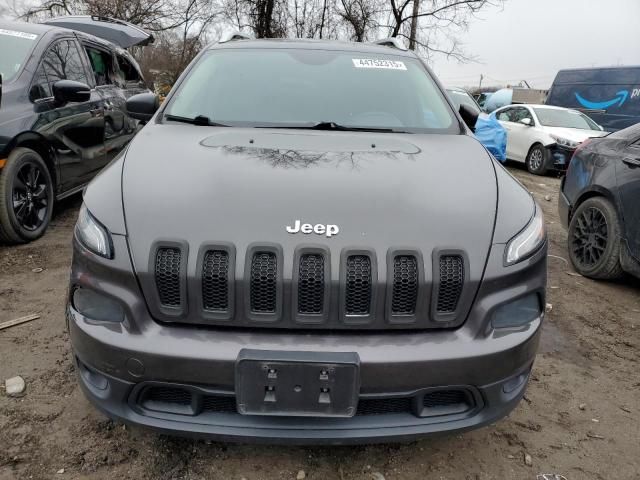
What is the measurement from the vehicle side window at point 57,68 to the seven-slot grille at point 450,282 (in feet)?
13.0

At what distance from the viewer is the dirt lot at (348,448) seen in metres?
1.95

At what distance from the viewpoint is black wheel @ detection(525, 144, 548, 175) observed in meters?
10.1

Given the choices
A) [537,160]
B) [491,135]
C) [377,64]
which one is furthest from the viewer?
[537,160]

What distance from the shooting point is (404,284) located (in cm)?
162

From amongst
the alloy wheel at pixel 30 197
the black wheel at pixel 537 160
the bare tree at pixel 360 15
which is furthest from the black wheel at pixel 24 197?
the bare tree at pixel 360 15

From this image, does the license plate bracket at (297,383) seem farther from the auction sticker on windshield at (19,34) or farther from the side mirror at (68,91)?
the auction sticker on windshield at (19,34)

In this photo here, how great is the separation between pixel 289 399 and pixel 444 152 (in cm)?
132

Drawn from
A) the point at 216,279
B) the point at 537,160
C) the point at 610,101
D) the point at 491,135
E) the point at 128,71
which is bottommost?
the point at 537,160

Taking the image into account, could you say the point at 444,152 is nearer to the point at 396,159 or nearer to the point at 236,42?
the point at 396,159

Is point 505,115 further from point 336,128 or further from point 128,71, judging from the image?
point 336,128

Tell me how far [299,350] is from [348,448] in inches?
29.2

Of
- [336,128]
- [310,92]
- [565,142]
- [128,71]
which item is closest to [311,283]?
[336,128]

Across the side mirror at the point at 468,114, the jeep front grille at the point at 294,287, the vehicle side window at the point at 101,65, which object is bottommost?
the vehicle side window at the point at 101,65

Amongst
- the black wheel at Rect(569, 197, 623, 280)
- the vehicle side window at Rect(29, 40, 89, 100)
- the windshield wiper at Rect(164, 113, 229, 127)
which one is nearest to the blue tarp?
the black wheel at Rect(569, 197, 623, 280)
